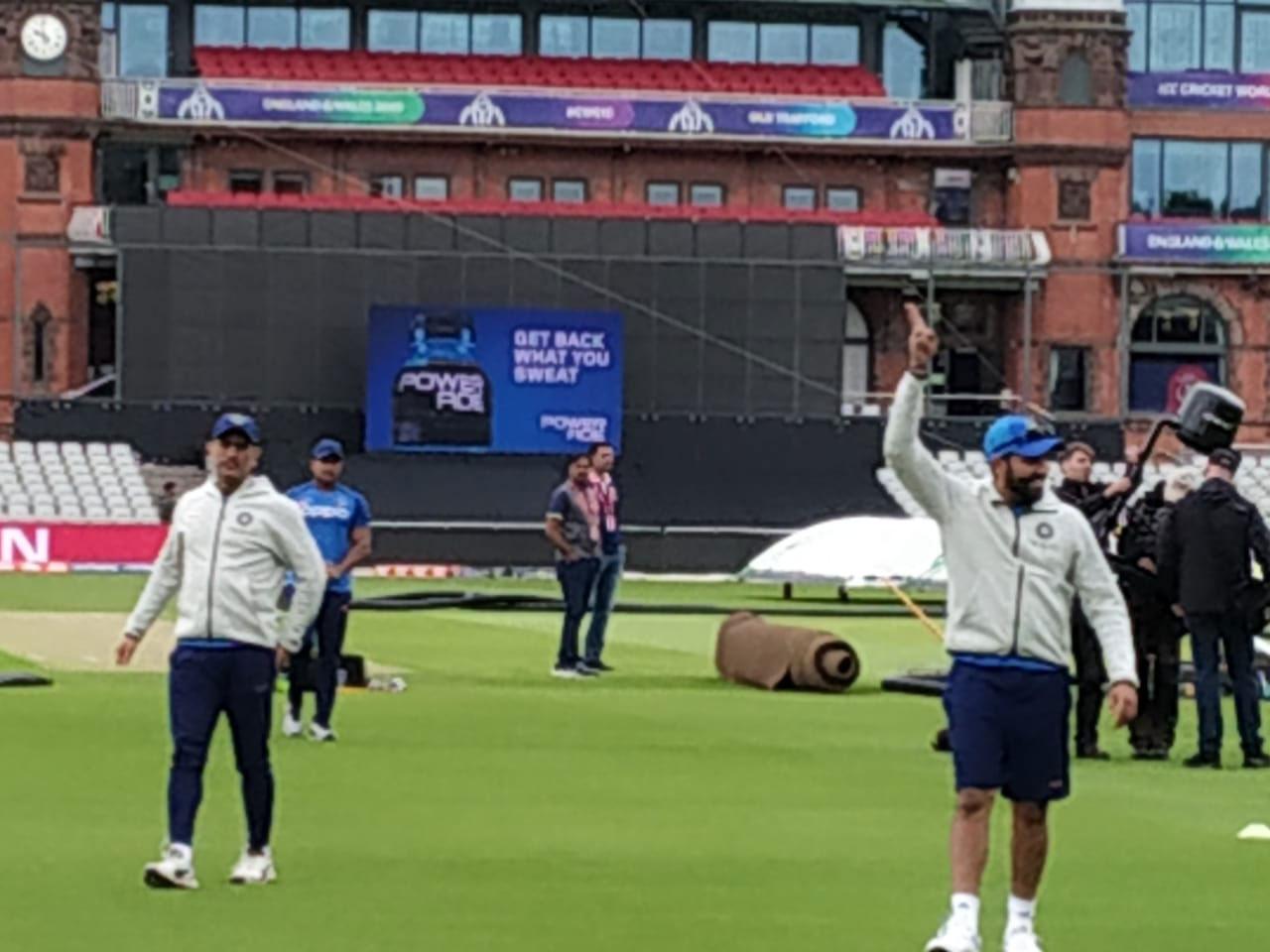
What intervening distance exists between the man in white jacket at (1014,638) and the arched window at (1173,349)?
69406 mm

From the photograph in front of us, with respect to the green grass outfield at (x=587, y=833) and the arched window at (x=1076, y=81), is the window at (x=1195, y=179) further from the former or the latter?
the green grass outfield at (x=587, y=833)

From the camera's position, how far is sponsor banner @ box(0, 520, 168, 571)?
6116 cm

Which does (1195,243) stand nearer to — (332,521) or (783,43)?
(783,43)

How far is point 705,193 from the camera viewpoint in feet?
269

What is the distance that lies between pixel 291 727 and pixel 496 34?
59.9 metres

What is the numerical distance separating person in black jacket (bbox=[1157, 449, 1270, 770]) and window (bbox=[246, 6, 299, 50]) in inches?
2405

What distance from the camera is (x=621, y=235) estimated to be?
71.6 metres

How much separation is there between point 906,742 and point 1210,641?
2.55 m

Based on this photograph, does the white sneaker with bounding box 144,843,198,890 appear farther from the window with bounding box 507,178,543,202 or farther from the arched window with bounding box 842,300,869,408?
the window with bounding box 507,178,543,202

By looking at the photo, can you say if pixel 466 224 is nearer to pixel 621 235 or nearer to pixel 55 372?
pixel 621 235

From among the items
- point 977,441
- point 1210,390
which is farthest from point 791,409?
point 1210,390

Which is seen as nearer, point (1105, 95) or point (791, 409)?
point (791, 409)

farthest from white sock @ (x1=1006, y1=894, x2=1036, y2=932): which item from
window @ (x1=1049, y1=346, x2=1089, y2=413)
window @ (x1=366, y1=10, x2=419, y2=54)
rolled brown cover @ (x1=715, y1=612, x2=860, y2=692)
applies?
window @ (x1=366, y1=10, x2=419, y2=54)

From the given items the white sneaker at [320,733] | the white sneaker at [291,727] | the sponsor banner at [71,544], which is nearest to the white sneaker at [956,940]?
the white sneaker at [320,733]
